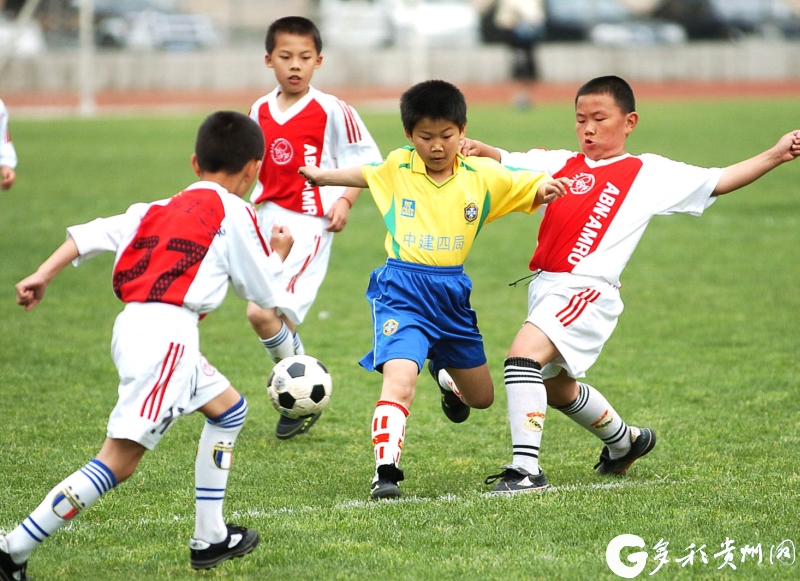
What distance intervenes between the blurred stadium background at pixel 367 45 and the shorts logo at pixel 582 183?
2473 cm

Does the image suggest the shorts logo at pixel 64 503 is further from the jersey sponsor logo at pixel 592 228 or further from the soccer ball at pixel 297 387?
the jersey sponsor logo at pixel 592 228

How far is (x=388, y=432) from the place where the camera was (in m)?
4.58

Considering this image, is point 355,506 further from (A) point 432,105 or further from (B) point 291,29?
(B) point 291,29

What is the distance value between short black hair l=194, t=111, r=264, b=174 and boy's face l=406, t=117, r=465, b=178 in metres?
1.01

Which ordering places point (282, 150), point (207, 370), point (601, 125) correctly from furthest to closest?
point (282, 150), point (601, 125), point (207, 370)

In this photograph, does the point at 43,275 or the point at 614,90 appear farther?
the point at 614,90

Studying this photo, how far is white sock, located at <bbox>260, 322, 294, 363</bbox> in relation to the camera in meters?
6.10

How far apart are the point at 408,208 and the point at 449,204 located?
0.61 ft

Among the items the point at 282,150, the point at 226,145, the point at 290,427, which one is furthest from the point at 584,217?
the point at 282,150

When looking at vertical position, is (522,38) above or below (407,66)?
above

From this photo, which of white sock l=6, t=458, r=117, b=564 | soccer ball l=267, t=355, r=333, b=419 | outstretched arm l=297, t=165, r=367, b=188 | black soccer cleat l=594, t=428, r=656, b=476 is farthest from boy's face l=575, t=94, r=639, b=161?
white sock l=6, t=458, r=117, b=564

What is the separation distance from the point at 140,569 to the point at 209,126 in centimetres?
159

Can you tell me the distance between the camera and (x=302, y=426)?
5.74 metres

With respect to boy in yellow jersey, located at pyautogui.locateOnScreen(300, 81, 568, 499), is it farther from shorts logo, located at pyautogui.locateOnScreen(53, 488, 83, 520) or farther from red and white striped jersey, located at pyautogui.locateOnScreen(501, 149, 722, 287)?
shorts logo, located at pyautogui.locateOnScreen(53, 488, 83, 520)
